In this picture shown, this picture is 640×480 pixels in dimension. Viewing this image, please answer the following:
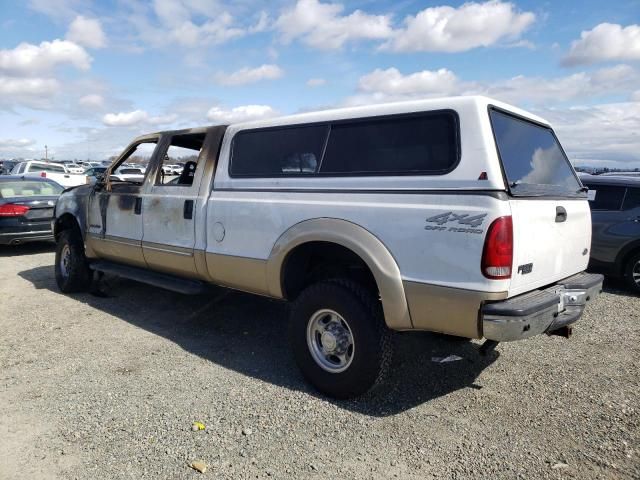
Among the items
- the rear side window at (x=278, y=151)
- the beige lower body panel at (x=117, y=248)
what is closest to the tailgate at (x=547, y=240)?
the rear side window at (x=278, y=151)

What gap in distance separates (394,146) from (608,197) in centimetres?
524

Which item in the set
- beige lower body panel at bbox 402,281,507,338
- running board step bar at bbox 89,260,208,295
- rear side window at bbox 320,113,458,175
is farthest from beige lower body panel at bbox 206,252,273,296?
beige lower body panel at bbox 402,281,507,338

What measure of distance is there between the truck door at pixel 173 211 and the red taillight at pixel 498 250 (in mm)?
2617

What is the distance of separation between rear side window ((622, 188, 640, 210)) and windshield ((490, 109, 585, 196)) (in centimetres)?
343

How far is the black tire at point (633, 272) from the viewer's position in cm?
657

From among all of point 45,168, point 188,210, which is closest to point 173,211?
point 188,210

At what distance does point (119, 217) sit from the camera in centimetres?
537

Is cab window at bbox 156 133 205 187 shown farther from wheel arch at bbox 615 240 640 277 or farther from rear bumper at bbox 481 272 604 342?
wheel arch at bbox 615 240 640 277

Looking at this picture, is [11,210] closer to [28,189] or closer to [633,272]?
[28,189]

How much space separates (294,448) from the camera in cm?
288

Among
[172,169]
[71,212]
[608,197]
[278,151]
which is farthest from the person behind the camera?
[608,197]

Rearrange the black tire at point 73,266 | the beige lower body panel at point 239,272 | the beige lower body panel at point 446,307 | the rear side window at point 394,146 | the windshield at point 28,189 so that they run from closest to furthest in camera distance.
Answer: the beige lower body panel at point 446,307, the rear side window at point 394,146, the beige lower body panel at point 239,272, the black tire at point 73,266, the windshield at point 28,189

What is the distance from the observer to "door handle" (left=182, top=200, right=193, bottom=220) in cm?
Answer: 447

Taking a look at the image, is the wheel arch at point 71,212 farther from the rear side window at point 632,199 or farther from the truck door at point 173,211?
the rear side window at point 632,199
